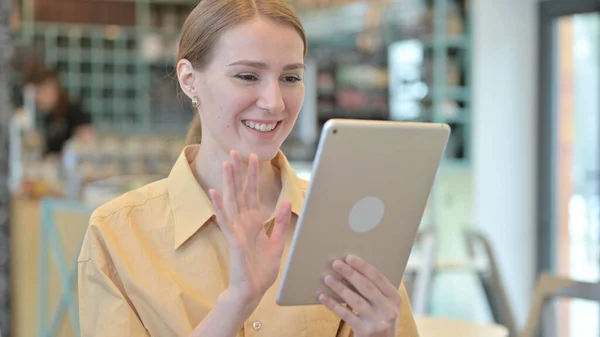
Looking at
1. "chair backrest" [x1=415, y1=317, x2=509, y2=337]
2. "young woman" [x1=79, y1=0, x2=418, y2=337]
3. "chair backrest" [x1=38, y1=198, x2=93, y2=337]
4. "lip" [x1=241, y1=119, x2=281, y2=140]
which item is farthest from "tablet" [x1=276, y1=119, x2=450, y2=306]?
"chair backrest" [x1=38, y1=198, x2=93, y2=337]

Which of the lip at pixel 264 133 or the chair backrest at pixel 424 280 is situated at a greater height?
the lip at pixel 264 133

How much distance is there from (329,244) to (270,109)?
28 centimetres

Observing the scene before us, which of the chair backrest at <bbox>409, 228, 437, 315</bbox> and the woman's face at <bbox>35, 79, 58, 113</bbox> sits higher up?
the woman's face at <bbox>35, 79, 58, 113</bbox>

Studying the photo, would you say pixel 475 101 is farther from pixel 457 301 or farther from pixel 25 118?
pixel 25 118

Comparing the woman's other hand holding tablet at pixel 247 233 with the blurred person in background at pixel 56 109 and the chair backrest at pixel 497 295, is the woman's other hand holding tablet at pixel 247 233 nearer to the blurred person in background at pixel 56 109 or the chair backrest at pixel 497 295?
the chair backrest at pixel 497 295

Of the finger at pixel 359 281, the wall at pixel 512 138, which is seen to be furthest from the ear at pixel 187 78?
the wall at pixel 512 138

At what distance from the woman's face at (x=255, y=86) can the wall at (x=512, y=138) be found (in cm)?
Result: 432

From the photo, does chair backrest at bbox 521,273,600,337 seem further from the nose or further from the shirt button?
the nose

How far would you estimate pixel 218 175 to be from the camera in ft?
5.36

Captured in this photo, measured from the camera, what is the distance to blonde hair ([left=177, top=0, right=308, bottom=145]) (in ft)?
5.01

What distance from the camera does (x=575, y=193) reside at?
17.9 ft

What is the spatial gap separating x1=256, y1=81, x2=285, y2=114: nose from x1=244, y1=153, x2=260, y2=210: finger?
7.7 inches

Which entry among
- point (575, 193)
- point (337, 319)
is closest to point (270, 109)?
point (337, 319)

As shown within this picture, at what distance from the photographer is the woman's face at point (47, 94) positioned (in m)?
8.02
